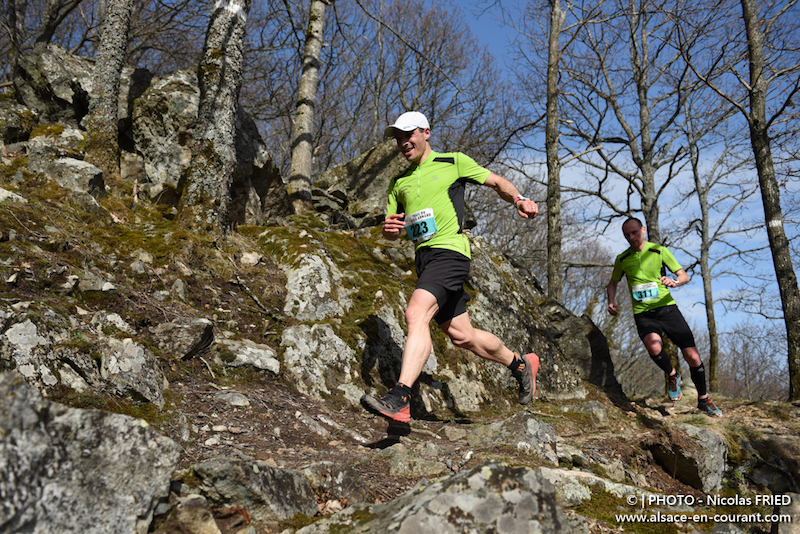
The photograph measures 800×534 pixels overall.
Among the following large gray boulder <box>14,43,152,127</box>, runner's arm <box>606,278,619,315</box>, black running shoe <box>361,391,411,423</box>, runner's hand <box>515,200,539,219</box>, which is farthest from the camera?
large gray boulder <box>14,43,152,127</box>

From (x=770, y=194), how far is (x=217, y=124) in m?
8.19

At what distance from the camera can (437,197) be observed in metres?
3.70

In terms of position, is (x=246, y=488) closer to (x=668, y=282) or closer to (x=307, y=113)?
(x=668, y=282)

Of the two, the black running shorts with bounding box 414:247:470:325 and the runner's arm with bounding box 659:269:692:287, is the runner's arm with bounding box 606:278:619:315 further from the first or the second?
the black running shorts with bounding box 414:247:470:325

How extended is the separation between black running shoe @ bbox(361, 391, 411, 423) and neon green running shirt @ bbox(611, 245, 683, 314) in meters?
4.34

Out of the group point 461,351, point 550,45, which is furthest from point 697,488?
point 550,45

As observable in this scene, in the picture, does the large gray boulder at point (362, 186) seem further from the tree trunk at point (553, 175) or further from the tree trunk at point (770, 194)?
the tree trunk at point (770, 194)

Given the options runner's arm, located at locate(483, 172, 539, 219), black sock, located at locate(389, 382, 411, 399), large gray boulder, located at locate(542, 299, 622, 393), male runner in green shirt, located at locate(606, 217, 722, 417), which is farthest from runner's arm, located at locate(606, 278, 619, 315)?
black sock, located at locate(389, 382, 411, 399)

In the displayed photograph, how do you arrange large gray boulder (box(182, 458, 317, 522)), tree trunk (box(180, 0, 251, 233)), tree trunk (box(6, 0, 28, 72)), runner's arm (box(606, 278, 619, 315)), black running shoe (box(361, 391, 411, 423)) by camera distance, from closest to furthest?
large gray boulder (box(182, 458, 317, 522)) → black running shoe (box(361, 391, 411, 423)) → tree trunk (box(180, 0, 251, 233)) → runner's arm (box(606, 278, 619, 315)) → tree trunk (box(6, 0, 28, 72))

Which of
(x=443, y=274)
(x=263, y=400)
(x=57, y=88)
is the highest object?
(x=57, y=88)

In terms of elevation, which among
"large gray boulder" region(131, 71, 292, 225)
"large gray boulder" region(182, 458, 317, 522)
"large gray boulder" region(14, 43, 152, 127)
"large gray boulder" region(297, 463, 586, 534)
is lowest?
"large gray boulder" region(182, 458, 317, 522)

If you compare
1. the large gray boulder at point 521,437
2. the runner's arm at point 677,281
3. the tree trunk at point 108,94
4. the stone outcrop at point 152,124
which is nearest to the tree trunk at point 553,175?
the runner's arm at point 677,281

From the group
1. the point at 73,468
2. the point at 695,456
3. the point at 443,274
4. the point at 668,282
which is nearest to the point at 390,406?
the point at 443,274

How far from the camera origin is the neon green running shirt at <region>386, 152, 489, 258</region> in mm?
3668
